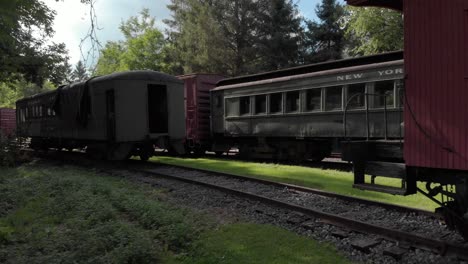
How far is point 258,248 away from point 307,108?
930 centimetres

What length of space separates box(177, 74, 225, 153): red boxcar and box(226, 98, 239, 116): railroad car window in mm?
2012

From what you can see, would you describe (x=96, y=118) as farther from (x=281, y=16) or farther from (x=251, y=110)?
(x=281, y=16)

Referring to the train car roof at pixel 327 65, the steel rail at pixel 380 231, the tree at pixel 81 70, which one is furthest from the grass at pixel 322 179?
the tree at pixel 81 70

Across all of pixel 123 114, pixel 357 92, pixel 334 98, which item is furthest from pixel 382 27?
pixel 123 114

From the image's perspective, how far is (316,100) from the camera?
1436 centimetres

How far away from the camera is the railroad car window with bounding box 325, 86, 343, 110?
13.4 metres

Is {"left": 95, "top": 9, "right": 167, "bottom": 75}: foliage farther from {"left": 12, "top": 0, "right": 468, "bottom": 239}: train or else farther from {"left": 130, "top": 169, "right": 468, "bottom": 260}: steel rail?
{"left": 130, "top": 169, "right": 468, "bottom": 260}: steel rail

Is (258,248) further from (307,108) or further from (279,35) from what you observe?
(279,35)

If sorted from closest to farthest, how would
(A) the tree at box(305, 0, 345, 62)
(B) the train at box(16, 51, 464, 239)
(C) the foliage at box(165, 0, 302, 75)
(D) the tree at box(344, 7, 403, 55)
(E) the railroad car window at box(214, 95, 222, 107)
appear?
(B) the train at box(16, 51, 464, 239) → (E) the railroad car window at box(214, 95, 222, 107) → (D) the tree at box(344, 7, 403, 55) → (C) the foliage at box(165, 0, 302, 75) → (A) the tree at box(305, 0, 345, 62)

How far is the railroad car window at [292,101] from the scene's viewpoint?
15.1m

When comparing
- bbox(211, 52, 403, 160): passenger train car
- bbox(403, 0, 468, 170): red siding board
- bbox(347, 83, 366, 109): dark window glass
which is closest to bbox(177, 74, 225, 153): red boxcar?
bbox(211, 52, 403, 160): passenger train car

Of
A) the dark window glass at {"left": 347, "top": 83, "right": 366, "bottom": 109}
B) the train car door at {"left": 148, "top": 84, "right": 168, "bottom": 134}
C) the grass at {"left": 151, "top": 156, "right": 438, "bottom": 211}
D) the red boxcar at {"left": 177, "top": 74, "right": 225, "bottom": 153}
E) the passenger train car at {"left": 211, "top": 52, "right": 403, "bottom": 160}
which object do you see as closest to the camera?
the grass at {"left": 151, "top": 156, "right": 438, "bottom": 211}

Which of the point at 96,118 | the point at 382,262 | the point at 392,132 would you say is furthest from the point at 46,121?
the point at 382,262

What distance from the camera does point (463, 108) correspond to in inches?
193
